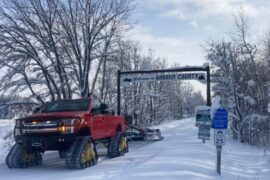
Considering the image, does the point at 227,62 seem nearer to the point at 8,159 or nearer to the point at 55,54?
the point at 55,54

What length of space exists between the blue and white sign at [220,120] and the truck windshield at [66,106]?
4.51 metres

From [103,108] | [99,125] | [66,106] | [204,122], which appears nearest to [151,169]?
[99,125]

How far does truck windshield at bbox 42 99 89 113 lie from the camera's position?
16031 mm

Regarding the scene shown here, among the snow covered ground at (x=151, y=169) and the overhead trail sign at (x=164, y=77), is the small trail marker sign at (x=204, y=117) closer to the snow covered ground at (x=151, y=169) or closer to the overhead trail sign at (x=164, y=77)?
the snow covered ground at (x=151, y=169)

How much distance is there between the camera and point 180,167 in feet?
43.8

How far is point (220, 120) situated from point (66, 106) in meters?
5.42

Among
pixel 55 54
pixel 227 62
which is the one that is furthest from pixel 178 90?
pixel 55 54

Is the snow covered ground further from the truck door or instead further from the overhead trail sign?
the overhead trail sign

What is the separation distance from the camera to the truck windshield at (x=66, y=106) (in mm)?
16031

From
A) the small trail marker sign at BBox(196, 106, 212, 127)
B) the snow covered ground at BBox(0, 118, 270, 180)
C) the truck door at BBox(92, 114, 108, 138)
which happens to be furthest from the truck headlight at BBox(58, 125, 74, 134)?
the small trail marker sign at BBox(196, 106, 212, 127)

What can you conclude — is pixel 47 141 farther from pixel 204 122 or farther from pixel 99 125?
pixel 204 122

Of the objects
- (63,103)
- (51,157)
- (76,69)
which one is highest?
(76,69)

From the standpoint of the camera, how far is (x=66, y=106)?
1628 cm

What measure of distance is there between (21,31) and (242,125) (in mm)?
17660
